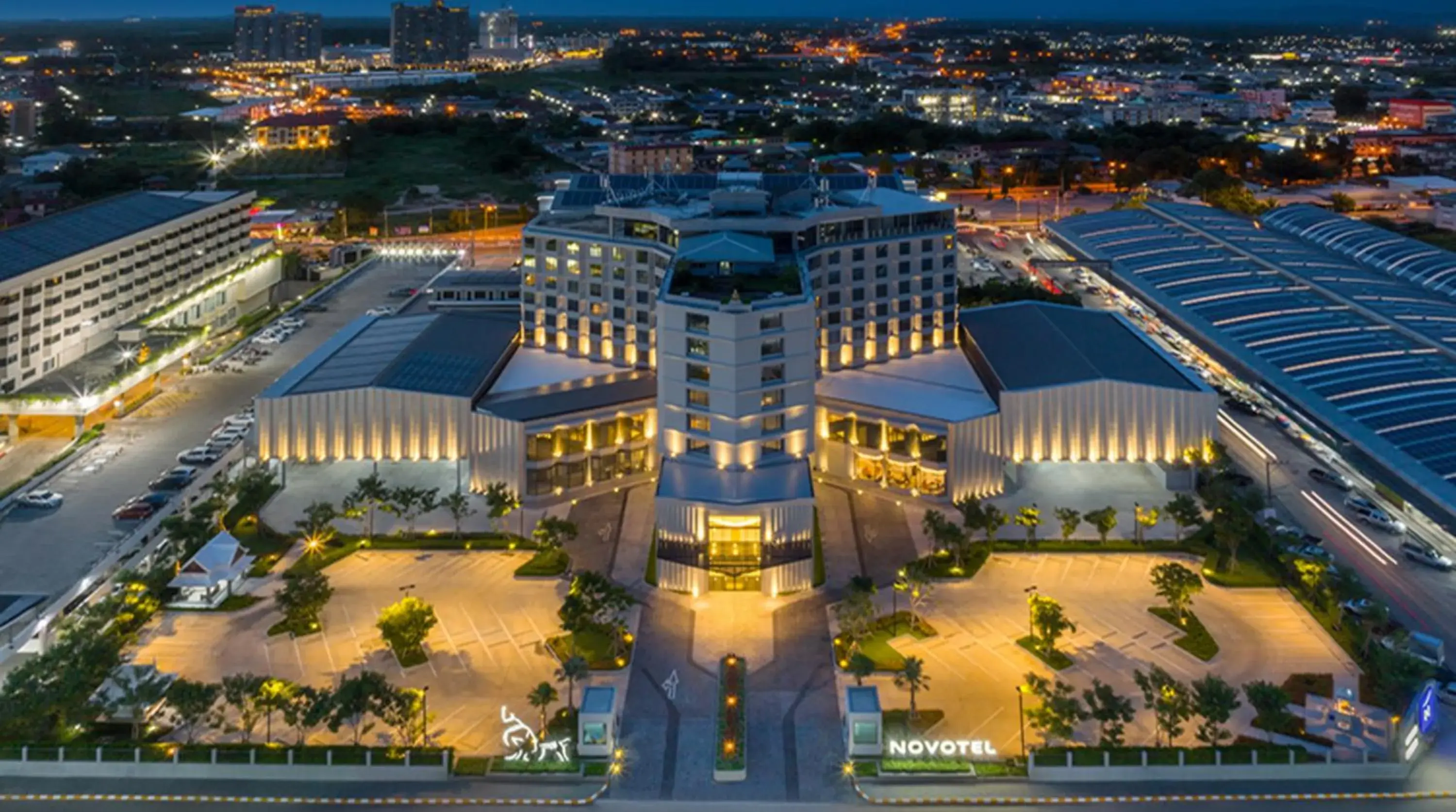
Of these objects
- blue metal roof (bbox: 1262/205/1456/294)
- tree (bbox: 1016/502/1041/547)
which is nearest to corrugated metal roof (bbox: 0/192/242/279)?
tree (bbox: 1016/502/1041/547)

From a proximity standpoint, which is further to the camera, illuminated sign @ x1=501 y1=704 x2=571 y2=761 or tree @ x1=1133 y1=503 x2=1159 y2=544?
tree @ x1=1133 y1=503 x2=1159 y2=544

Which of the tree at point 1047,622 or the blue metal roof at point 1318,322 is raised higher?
the blue metal roof at point 1318,322

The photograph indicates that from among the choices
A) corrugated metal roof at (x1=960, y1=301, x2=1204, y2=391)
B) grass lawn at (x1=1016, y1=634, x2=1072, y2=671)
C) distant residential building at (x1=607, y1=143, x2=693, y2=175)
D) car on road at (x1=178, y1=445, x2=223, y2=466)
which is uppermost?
distant residential building at (x1=607, y1=143, x2=693, y2=175)

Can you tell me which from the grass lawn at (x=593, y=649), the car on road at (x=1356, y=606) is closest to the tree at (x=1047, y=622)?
the car on road at (x=1356, y=606)

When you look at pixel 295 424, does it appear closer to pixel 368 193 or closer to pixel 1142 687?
pixel 1142 687

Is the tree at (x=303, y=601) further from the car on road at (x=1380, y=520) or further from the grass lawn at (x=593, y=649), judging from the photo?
the car on road at (x=1380, y=520)

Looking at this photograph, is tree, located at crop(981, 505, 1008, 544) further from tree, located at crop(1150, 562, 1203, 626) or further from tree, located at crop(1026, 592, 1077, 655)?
tree, located at crop(1026, 592, 1077, 655)

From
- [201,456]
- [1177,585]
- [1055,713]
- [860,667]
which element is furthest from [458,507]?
[1177,585]

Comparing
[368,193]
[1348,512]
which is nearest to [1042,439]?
[1348,512]
